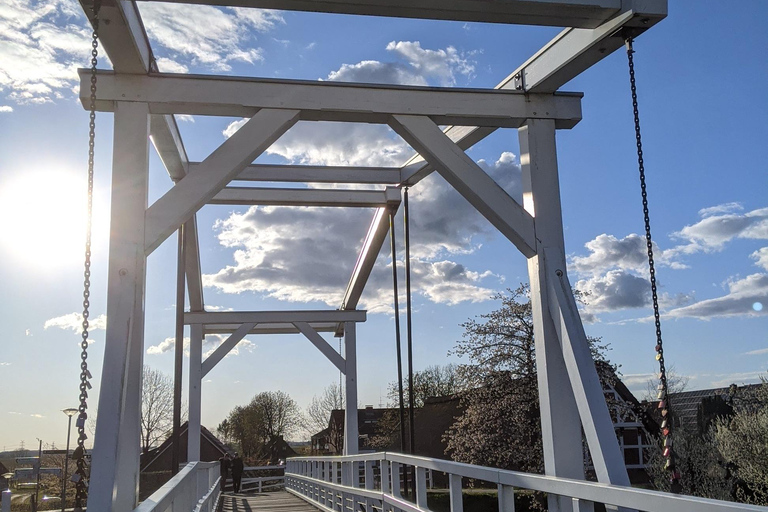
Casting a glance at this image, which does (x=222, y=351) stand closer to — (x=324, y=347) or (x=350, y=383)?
(x=324, y=347)

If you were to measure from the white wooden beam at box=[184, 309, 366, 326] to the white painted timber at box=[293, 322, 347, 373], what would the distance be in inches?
6.9

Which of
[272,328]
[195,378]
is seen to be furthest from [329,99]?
[272,328]

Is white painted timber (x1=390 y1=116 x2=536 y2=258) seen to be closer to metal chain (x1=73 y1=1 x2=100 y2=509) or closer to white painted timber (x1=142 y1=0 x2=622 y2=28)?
white painted timber (x1=142 y1=0 x2=622 y2=28)

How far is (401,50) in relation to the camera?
655 centimetres

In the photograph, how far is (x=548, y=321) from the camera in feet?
14.9

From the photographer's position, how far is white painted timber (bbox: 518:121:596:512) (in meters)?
4.40

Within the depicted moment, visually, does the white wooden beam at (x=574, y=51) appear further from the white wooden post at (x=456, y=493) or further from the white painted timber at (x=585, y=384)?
the white wooden post at (x=456, y=493)

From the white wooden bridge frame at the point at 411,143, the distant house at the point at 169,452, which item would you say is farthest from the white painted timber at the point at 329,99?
the distant house at the point at 169,452

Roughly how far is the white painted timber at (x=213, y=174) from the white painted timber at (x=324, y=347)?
8.69 m

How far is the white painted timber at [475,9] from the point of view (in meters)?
3.95

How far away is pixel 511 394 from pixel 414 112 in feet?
44.0

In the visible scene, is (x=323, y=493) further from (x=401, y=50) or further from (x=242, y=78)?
(x=242, y=78)

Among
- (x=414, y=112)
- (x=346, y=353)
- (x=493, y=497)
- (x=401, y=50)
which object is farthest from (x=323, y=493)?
(x=493, y=497)

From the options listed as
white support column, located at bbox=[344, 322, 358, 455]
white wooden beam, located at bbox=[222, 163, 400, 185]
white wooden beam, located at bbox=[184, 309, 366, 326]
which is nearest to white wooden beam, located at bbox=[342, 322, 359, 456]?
white support column, located at bbox=[344, 322, 358, 455]
